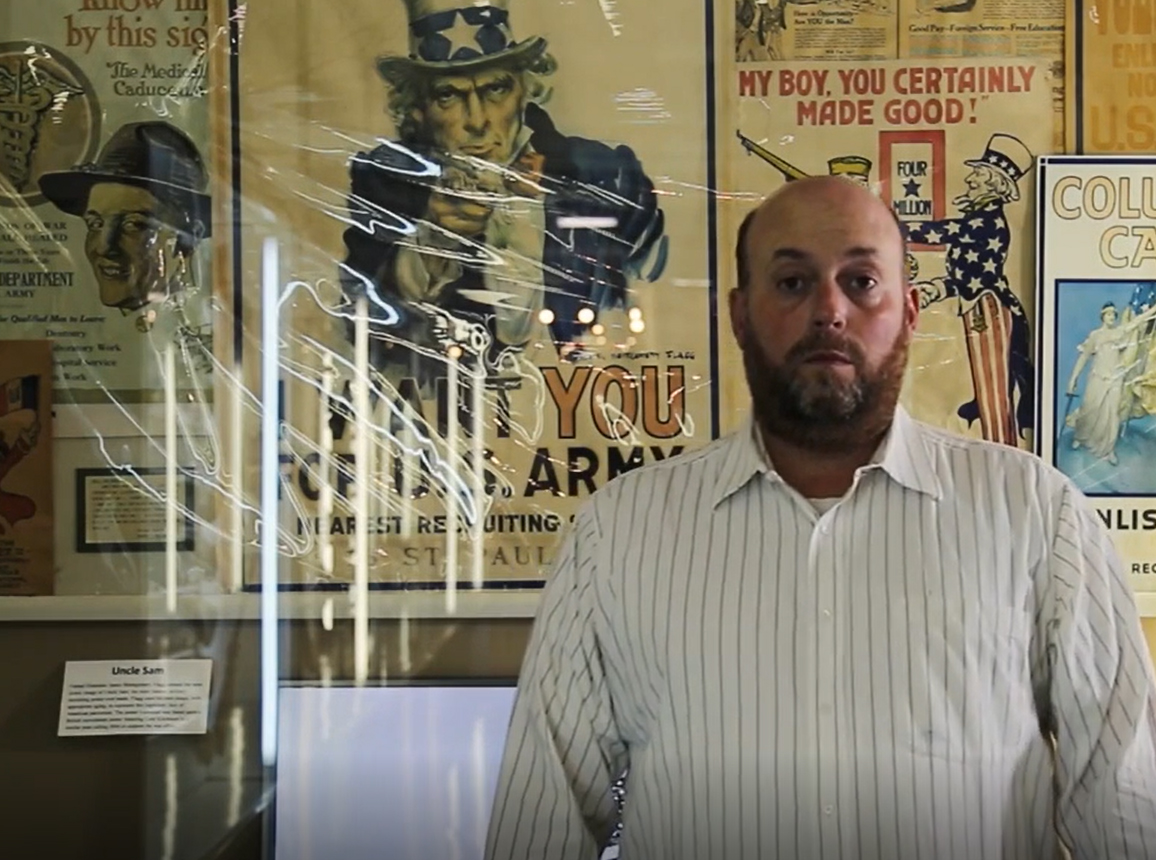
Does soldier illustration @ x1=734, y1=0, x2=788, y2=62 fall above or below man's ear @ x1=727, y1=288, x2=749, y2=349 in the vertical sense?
above

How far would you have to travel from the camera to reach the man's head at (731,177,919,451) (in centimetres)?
68

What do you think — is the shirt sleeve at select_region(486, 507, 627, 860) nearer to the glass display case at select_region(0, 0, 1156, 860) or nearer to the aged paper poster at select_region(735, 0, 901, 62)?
the glass display case at select_region(0, 0, 1156, 860)

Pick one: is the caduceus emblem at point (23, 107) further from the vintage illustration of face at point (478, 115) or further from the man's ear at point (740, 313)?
the man's ear at point (740, 313)

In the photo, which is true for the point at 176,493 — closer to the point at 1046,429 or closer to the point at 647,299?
the point at 647,299

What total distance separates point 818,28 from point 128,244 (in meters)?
0.59

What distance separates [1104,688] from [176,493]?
71 centimetres

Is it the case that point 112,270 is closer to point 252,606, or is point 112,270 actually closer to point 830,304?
point 252,606

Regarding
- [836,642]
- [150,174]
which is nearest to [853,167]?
[836,642]

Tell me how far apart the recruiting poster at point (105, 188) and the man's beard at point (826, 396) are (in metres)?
0.49

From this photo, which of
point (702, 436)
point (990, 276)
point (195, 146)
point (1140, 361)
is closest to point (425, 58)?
point (195, 146)

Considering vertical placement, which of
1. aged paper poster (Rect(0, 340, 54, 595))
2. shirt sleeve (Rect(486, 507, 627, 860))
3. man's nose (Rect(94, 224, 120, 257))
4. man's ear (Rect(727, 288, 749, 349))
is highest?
man's nose (Rect(94, 224, 120, 257))

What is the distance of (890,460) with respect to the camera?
0.70m

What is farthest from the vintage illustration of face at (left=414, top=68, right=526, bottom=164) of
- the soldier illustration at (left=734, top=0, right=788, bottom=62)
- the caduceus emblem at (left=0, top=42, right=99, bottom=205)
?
the caduceus emblem at (left=0, top=42, right=99, bottom=205)

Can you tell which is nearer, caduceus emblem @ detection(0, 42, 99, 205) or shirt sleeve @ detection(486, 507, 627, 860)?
shirt sleeve @ detection(486, 507, 627, 860)
